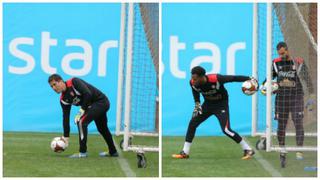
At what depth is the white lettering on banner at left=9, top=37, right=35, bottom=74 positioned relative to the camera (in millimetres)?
7184

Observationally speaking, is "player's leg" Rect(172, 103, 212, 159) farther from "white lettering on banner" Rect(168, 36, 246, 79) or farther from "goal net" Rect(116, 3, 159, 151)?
"white lettering on banner" Rect(168, 36, 246, 79)

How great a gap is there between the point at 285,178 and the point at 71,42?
342 centimetres

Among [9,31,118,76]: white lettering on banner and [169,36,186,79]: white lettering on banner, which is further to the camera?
[9,31,118,76]: white lettering on banner

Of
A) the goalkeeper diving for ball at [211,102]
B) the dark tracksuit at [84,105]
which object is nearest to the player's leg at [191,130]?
the goalkeeper diving for ball at [211,102]

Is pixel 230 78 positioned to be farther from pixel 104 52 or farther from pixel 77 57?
pixel 77 57

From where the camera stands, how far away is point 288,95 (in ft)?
18.3

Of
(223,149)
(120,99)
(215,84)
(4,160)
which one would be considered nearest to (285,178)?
(215,84)

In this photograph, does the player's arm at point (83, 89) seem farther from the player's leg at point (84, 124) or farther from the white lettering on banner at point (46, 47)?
the white lettering on banner at point (46, 47)

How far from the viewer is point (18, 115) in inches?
287

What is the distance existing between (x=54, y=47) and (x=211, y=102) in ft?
7.73

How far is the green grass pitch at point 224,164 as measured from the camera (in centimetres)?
479

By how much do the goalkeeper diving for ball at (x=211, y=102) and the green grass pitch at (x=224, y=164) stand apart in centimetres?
14

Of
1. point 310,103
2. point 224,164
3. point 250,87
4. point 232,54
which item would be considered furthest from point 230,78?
point 232,54

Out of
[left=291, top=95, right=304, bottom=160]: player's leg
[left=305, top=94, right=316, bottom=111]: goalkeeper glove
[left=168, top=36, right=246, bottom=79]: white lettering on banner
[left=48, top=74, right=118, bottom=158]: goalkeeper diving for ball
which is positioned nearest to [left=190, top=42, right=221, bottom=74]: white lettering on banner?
[left=168, top=36, right=246, bottom=79]: white lettering on banner
